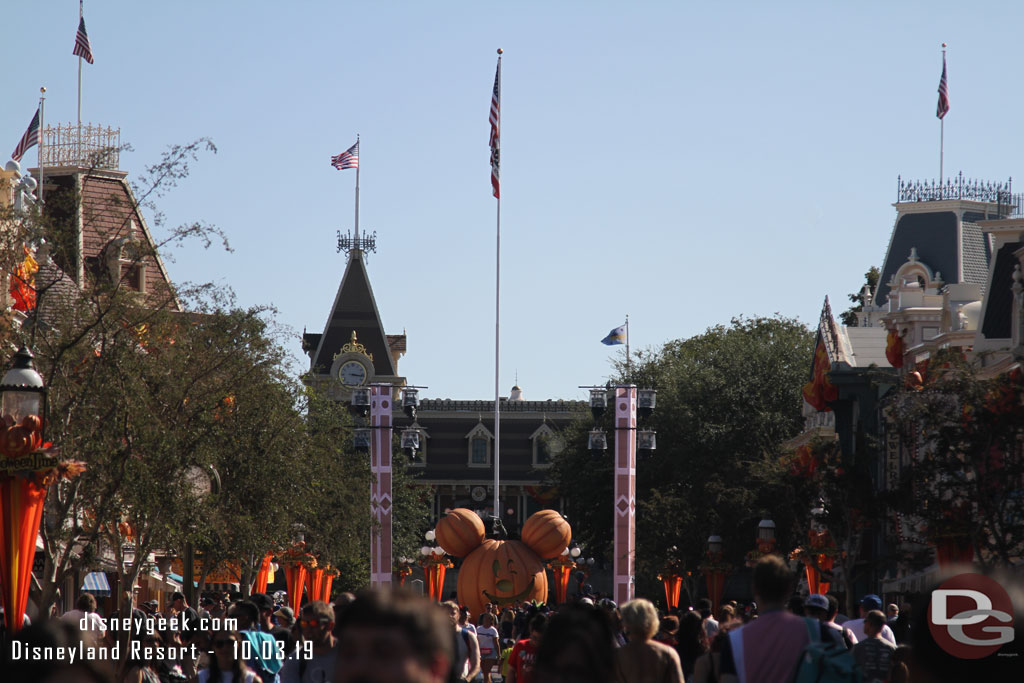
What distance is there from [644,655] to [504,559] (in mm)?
31442

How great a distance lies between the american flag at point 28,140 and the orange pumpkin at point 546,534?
15935 millimetres

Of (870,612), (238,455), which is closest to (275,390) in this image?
(238,455)

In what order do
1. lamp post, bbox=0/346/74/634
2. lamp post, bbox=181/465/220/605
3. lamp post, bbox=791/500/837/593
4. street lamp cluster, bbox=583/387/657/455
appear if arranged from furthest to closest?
street lamp cluster, bbox=583/387/657/455, lamp post, bbox=791/500/837/593, lamp post, bbox=181/465/220/605, lamp post, bbox=0/346/74/634

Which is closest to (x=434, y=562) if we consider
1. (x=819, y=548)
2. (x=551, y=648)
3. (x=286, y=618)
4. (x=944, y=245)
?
(x=819, y=548)

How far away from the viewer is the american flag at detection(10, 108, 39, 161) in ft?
129

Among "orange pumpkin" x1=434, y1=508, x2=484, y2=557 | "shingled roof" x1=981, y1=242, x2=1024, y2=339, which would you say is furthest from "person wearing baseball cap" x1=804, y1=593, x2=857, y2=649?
"orange pumpkin" x1=434, y1=508, x2=484, y2=557

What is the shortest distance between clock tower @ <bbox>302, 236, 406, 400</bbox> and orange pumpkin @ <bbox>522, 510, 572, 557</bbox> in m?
43.3

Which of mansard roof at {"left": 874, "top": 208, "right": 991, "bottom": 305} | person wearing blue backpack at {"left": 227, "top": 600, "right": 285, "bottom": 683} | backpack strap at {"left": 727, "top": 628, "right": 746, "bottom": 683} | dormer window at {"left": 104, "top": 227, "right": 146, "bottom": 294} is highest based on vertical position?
mansard roof at {"left": 874, "top": 208, "right": 991, "bottom": 305}

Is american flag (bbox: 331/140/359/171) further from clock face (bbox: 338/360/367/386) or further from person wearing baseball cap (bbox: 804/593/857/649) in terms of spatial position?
person wearing baseball cap (bbox: 804/593/857/649)

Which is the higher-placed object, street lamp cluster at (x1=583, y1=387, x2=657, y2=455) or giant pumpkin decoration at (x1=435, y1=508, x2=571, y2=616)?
street lamp cluster at (x1=583, y1=387, x2=657, y2=455)

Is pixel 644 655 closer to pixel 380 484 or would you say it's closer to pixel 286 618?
pixel 286 618

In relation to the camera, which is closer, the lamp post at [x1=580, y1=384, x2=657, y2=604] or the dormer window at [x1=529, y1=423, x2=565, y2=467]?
the lamp post at [x1=580, y1=384, x2=657, y2=604]

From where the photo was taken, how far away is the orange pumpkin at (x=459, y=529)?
41031 mm

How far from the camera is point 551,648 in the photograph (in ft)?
18.2
